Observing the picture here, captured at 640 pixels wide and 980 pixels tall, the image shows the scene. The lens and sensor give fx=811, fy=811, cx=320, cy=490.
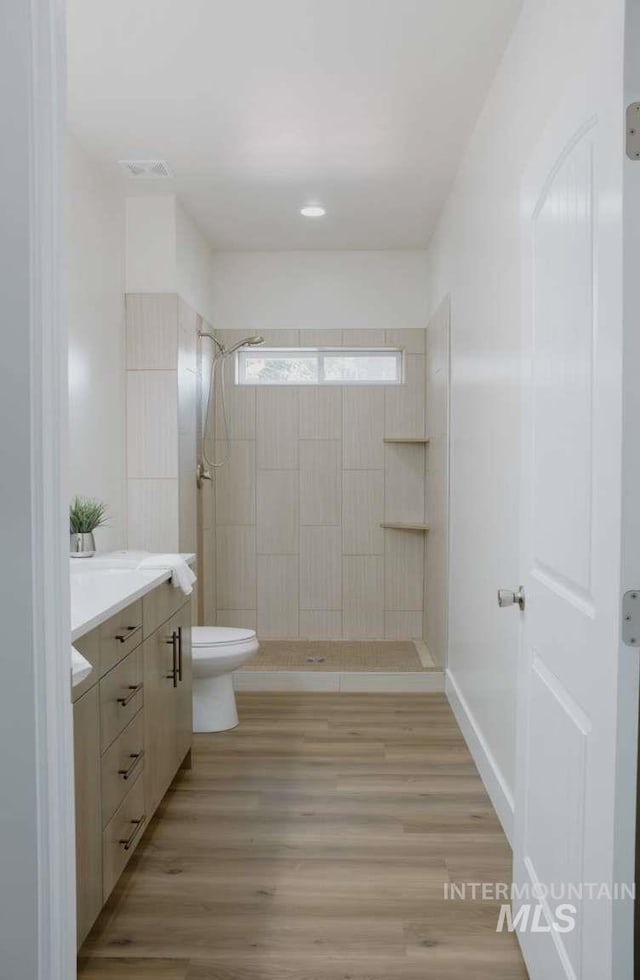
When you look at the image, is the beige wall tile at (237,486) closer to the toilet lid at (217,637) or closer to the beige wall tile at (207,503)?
the beige wall tile at (207,503)

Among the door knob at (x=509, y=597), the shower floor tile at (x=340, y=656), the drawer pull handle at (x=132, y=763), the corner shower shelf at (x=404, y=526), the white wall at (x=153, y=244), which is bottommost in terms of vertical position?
the shower floor tile at (x=340, y=656)

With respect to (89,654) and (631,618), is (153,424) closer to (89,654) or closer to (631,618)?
(89,654)

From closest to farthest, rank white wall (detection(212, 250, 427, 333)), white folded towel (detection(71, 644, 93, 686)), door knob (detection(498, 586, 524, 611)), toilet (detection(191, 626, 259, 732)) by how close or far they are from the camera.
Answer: white folded towel (detection(71, 644, 93, 686))
door knob (detection(498, 586, 524, 611))
toilet (detection(191, 626, 259, 732))
white wall (detection(212, 250, 427, 333))

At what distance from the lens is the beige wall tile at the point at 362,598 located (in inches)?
213

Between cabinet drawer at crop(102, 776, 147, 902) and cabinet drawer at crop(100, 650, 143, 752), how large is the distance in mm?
226

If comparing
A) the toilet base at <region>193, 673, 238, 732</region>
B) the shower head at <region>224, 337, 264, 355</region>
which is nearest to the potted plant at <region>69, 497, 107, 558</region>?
the toilet base at <region>193, 673, 238, 732</region>

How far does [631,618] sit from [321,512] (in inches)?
165

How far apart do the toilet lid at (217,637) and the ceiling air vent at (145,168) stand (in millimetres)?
2183

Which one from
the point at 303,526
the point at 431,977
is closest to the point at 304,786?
the point at 431,977

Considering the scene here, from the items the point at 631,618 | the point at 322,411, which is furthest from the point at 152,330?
the point at 631,618

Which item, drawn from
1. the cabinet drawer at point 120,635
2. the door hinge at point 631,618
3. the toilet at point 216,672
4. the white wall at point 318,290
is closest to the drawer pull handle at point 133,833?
the cabinet drawer at point 120,635

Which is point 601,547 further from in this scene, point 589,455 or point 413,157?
point 413,157

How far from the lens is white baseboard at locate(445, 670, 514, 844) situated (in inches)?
106

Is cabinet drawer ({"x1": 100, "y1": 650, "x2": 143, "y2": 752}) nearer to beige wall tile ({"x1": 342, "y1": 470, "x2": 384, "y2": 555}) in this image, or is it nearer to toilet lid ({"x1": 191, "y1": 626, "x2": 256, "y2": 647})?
toilet lid ({"x1": 191, "y1": 626, "x2": 256, "y2": 647})
